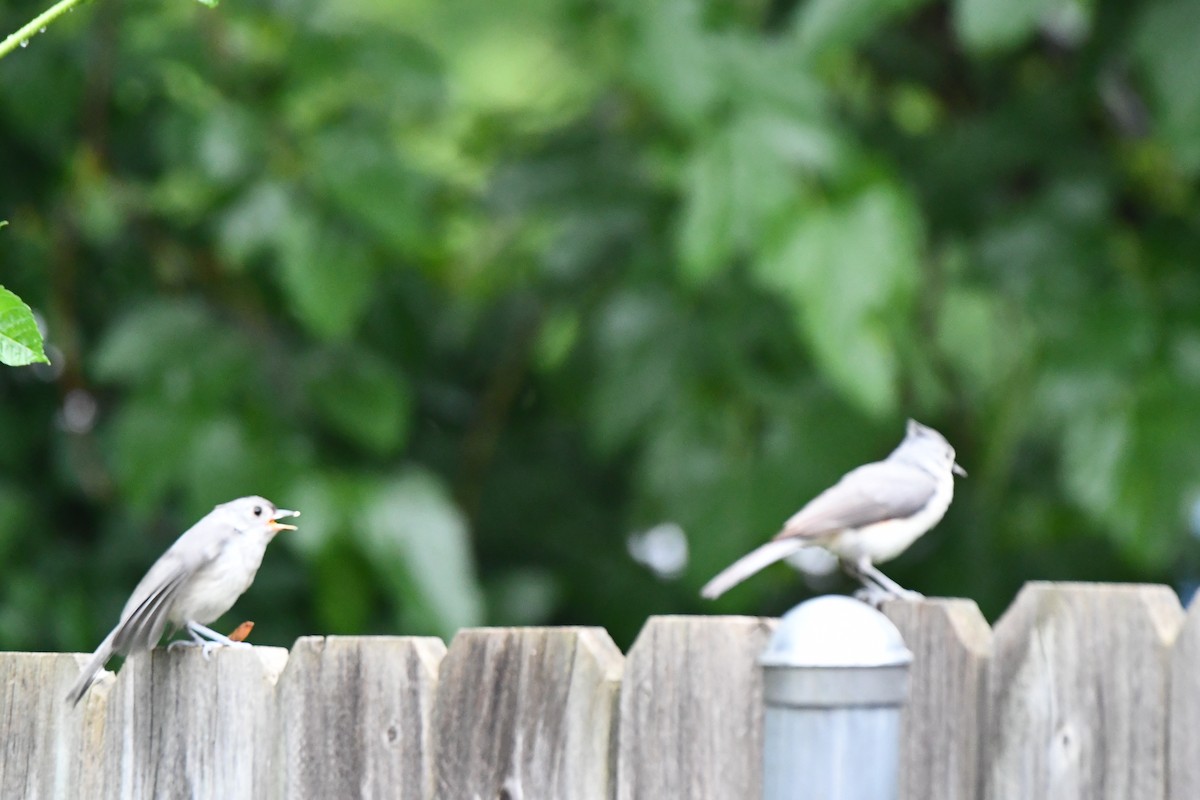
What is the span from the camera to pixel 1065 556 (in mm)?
4977

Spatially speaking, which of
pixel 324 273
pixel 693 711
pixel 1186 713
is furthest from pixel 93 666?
pixel 324 273

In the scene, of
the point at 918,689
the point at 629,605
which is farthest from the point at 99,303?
the point at 918,689

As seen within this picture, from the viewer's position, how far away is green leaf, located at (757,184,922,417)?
3.69 meters

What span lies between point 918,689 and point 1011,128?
2.94 metres

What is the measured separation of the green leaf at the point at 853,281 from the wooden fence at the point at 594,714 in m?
1.68

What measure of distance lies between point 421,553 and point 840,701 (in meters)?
2.24

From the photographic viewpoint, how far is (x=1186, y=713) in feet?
6.16

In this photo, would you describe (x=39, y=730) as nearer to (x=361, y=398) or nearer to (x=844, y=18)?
(x=361, y=398)

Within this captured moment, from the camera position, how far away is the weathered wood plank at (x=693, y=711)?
2018 millimetres

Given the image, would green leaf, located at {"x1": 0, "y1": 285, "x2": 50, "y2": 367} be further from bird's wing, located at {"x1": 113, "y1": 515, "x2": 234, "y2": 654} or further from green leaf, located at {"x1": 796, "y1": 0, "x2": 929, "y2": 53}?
green leaf, located at {"x1": 796, "y1": 0, "x2": 929, "y2": 53}

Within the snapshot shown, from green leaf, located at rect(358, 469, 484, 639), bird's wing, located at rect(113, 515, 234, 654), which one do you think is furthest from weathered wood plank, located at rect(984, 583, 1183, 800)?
green leaf, located at rect(358, 469, 484, 639)

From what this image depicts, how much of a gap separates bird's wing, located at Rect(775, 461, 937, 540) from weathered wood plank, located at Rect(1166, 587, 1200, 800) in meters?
0.52

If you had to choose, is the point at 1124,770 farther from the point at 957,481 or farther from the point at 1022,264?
the point at 957,481

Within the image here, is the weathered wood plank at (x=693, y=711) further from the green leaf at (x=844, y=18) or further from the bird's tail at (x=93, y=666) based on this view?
the green leaf at (x=844, y=18)
